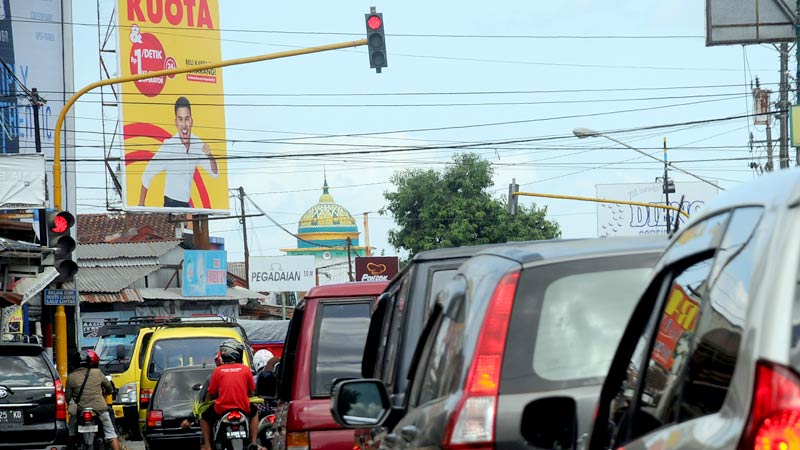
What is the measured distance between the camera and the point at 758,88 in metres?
53.2

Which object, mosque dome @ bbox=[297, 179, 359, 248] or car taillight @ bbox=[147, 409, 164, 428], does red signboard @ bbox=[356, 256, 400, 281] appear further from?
mosque dome @ bbox=[297, 179, 359, 248]

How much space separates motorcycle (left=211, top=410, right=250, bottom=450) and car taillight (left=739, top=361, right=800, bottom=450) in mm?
13170

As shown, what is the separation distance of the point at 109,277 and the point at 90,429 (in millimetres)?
38099

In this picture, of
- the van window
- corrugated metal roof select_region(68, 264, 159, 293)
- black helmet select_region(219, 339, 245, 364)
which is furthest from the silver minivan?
corrugated metal roof select_region(68, 264, 159, 293)

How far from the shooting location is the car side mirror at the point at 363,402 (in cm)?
587

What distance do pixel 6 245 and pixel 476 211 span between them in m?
55.9

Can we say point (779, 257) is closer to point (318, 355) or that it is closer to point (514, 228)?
point (318, 355)

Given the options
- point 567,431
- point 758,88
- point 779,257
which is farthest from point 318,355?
point 758,88

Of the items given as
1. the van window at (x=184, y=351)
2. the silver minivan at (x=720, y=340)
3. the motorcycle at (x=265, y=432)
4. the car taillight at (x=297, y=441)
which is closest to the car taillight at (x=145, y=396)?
the van window at (x=184, y=351)

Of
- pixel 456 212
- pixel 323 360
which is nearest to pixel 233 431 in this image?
pixel 323 360

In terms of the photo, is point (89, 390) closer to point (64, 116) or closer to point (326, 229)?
point (64, 116)

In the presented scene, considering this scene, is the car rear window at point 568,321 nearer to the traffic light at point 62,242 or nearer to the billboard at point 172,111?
the traffic light at point 62,242

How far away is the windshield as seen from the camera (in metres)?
23.6

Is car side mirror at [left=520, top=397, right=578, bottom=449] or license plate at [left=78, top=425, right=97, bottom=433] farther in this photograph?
license plate at [left=78, top=425, right=97, bottom=433]
